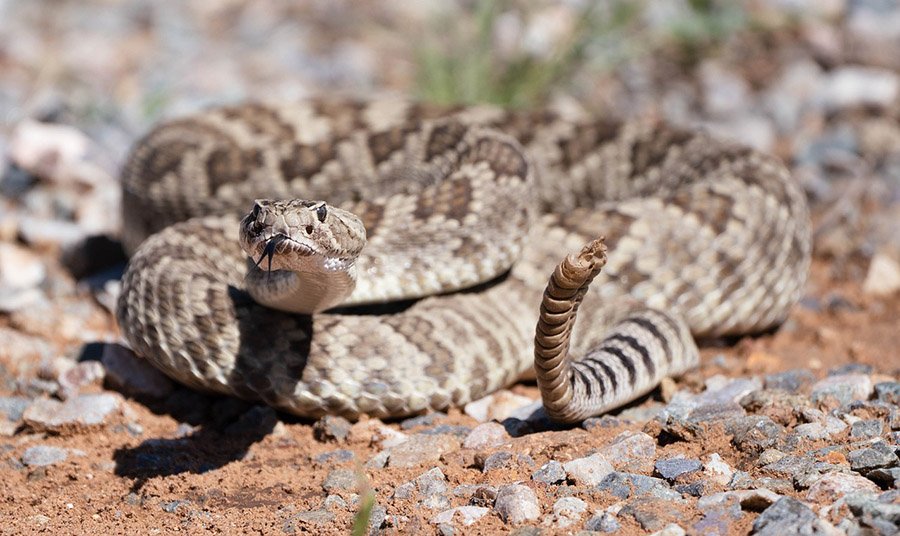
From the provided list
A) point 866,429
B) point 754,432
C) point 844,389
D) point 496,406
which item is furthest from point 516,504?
point 844,389

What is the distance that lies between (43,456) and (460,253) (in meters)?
2.44

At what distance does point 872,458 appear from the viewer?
435 cm

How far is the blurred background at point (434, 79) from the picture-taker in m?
8.30

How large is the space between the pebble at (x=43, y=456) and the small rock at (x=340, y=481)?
1360 mm

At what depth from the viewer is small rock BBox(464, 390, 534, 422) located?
5.86m

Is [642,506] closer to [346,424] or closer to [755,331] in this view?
[346,424]

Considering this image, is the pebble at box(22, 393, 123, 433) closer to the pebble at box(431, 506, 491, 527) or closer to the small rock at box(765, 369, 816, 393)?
the pebble at box(431, 506, 491, 527)

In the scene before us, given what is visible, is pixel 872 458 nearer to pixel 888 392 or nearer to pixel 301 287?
pixel 888 392

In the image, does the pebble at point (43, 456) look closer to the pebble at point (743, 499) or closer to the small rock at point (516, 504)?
the small rock at point (516, 504)

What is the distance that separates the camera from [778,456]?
14.9 feet

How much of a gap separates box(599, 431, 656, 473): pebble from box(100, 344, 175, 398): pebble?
2615 mm

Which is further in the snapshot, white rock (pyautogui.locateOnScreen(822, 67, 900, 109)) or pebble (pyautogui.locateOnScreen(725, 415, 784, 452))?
white rock (pyautogui.locateOnScreen(822, 67, 900, 109))

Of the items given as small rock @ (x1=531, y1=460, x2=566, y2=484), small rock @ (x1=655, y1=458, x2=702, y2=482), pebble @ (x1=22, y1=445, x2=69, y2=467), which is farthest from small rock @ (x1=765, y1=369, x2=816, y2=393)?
pebble @ (x1=22, y1=445, x2=69, y2=467)

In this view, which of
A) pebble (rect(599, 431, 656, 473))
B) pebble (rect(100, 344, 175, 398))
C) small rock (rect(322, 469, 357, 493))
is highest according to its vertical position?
pebble (rect(599, 431, 656, 473))
